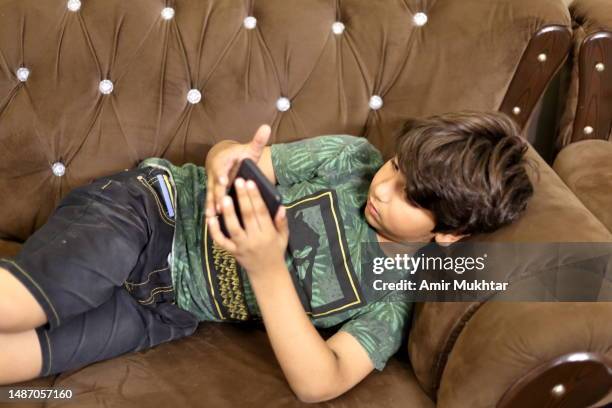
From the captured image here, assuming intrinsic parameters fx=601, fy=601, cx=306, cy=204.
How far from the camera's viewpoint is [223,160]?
1037 millimetres

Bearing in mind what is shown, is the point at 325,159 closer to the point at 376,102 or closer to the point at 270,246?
the point at 376,102

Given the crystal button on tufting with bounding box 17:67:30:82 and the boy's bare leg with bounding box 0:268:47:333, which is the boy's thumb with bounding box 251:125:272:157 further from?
the crystal button on tufting with bounding box 17:67:30:82

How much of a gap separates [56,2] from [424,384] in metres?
1.02

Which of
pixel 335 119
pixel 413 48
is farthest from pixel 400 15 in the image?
pixel 335 119

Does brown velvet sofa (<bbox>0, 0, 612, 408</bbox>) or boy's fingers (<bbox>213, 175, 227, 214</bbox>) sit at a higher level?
brown velvet sofa (<bbox>0, 0, 612, 408</bbox>)

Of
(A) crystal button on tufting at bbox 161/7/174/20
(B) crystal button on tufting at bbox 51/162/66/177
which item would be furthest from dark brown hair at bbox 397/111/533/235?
(B) crystal button on tufting at bbox 51/162/66/177

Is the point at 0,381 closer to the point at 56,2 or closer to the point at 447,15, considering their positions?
the point at 56,2

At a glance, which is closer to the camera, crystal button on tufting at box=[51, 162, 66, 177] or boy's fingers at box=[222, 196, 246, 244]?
boy's fingers at box=[222, 196, 246, 244]

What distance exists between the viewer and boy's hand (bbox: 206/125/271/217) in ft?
2.85

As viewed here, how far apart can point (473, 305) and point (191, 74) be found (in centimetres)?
72

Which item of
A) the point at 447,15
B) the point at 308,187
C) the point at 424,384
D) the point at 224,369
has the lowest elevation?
the point at 424,384

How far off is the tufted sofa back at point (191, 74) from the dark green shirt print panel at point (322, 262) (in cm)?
23

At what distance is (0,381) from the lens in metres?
0.93

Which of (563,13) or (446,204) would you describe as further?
(563,13)
